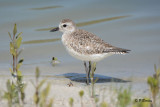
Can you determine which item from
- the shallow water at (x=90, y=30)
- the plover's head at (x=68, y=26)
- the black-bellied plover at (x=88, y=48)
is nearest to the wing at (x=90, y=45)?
the black-bellied plover at (x=88, y=48)

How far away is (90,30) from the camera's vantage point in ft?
38.7

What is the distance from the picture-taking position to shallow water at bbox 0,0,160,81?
8812mm

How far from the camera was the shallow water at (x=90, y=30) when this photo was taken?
881 cm

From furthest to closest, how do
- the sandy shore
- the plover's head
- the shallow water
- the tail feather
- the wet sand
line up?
the shallow water → the plover's head → the wet sand → the tail feather → the sandy shore

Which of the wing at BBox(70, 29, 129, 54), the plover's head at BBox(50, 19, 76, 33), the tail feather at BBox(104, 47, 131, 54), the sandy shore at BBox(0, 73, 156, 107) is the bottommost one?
the sandy shore at BBox(0, 73, 156, 107)

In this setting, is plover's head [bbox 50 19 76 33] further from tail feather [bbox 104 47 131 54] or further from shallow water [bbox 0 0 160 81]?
tail feather [bbox 104 47 131 54]

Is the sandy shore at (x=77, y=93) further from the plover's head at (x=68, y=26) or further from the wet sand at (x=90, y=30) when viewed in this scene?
the plover's head at (x=68, y=26)

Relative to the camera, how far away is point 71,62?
30.4 ft

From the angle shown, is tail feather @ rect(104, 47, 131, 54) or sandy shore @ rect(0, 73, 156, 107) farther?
tail feather @ rect(104, 47, 131, 54)

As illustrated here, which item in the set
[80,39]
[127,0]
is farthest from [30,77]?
[127,0]

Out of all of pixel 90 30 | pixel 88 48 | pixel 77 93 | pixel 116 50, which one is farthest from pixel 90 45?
pixel 90 30

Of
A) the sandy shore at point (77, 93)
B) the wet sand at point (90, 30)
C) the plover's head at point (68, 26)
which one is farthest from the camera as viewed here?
the plover's head at point (68, 26)

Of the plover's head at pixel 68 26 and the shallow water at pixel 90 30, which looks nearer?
the plover's head at pixel 68 26

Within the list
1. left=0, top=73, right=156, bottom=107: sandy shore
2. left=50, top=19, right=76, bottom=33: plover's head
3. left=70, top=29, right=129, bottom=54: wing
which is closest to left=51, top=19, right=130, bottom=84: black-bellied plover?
left=70, top=29, right=129, bottom=54: wing
